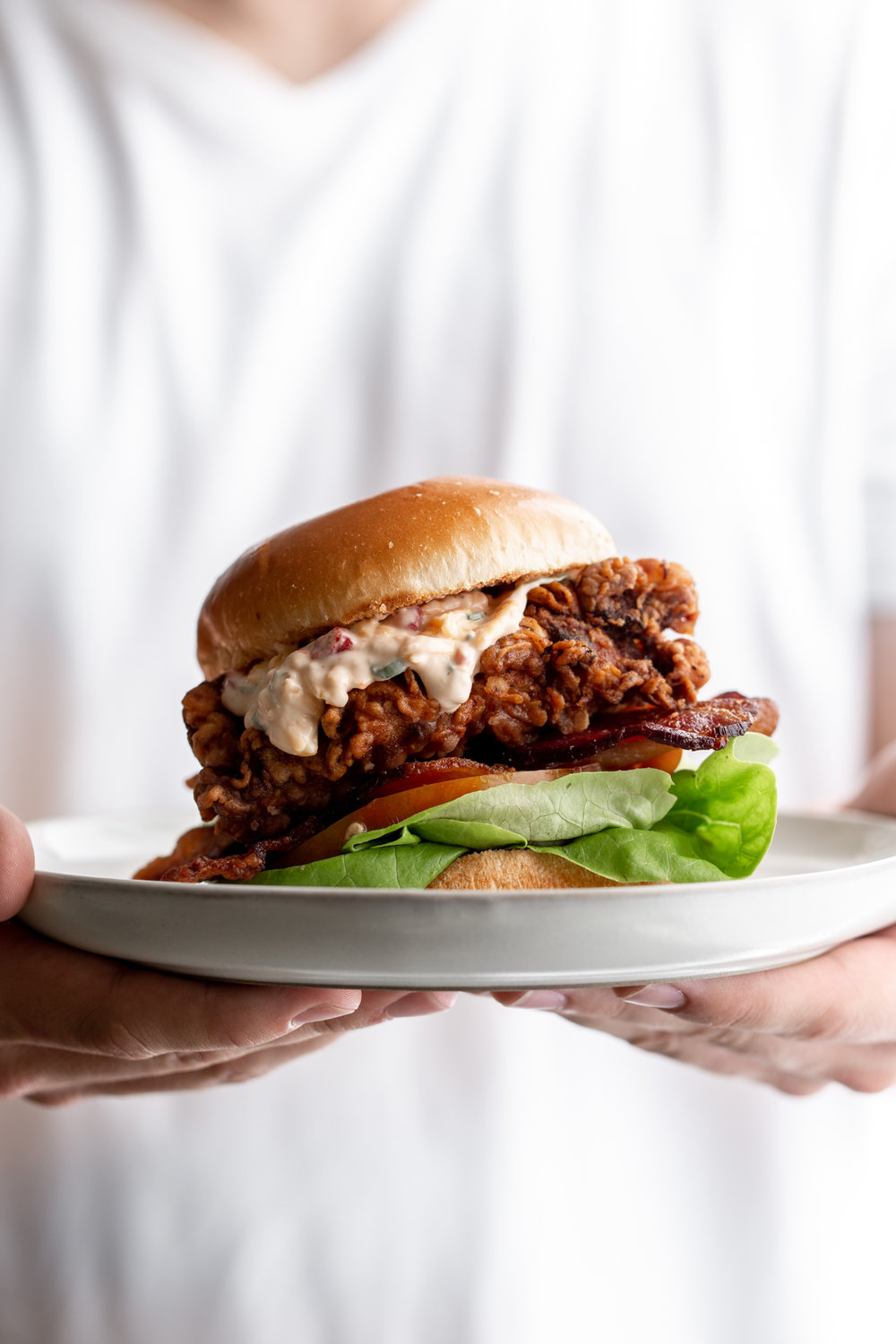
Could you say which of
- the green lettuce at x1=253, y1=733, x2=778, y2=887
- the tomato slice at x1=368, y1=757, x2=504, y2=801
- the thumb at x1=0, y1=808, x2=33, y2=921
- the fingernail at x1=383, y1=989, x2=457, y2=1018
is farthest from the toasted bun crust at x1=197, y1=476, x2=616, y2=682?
the fingernail at x1=383, y1=989, x2=457, y2=1018

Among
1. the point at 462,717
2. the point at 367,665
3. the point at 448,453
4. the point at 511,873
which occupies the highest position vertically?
the point at 448,453

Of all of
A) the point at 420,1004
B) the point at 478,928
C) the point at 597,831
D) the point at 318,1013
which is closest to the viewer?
the point at 478,928

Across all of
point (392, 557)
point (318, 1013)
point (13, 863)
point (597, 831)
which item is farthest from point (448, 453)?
point (318, 1013)

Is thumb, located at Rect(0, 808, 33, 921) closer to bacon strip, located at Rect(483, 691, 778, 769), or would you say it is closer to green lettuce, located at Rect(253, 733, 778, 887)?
green lettuce, located at Rect(253, 733, 778, 887)

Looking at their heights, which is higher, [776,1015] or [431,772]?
[431,772]

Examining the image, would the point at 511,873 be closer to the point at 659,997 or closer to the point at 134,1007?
the point at 659,997

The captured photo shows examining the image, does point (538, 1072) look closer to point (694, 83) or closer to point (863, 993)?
point (863, 993)

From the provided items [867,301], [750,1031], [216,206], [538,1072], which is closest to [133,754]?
[538,1072]

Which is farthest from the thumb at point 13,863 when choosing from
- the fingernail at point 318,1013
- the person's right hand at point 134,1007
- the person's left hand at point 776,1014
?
the person's left hand at point 776,1014
